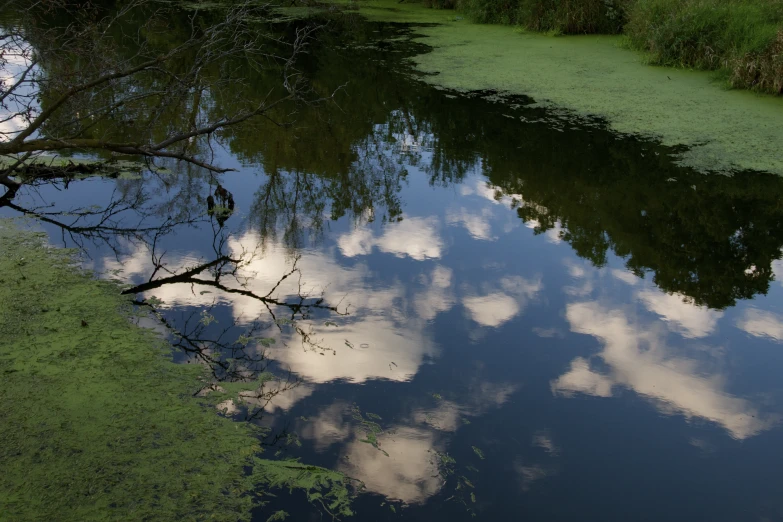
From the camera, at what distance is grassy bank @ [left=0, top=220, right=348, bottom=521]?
7.27 ft

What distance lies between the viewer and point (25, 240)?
13.6 feet

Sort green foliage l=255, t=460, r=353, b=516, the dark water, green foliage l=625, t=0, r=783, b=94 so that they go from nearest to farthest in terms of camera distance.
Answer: green foliage l=255, t=460, r=353, b=516
the dark water
green foliage l=625, t=0, r=783, b=94

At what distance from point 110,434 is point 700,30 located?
8007 millimetres

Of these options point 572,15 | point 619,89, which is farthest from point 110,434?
point 572,15

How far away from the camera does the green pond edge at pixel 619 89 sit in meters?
5.98

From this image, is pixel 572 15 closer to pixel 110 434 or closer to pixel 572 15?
pixel 572 15

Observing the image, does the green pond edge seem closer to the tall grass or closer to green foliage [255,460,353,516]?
the tall grass

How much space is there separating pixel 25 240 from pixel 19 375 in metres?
1.62

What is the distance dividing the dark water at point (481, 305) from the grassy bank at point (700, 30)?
2.21 m

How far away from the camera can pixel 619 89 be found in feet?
24.9

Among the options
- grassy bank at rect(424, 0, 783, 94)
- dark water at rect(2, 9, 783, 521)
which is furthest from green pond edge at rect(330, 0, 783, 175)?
dark water at rect(2, 9, 783, 521)

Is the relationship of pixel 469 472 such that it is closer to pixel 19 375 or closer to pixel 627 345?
pixel 627 345

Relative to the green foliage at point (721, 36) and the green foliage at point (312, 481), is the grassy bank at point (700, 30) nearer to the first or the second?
the green foliage at point (721, 36)

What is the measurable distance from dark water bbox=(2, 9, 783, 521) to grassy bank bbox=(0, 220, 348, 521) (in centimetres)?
15
